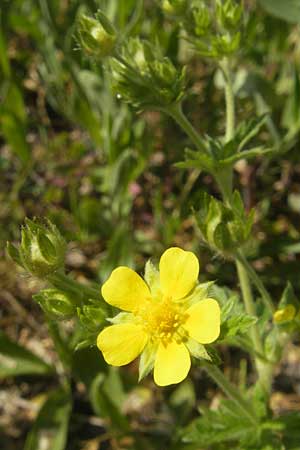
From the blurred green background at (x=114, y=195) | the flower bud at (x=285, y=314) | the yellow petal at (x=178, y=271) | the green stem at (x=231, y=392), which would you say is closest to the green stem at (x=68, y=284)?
the yellow petal at (x=178, y=271)

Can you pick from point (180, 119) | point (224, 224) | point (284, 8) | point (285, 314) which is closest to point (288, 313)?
point (285, 314)

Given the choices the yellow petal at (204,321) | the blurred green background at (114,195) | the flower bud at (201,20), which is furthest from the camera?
the blurred green background at (114,195)

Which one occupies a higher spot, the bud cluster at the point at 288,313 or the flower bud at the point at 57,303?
the flower bud at the point at 57,303

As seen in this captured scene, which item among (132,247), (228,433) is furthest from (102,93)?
(228,433)

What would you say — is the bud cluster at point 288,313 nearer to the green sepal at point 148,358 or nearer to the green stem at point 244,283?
the green stem at point 244,283

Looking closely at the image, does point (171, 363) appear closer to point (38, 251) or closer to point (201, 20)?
point (38, 251)
